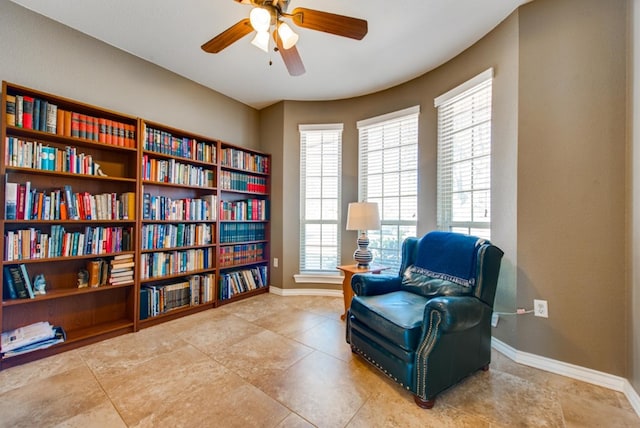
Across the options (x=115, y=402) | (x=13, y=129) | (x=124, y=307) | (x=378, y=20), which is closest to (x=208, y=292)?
(x=124, y=307)

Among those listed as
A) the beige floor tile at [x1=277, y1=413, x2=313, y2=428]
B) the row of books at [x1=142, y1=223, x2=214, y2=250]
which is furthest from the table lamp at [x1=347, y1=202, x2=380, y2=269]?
the row of books at [x1=142, y1=223, x2=214, y2=250]

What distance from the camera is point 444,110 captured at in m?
2.74

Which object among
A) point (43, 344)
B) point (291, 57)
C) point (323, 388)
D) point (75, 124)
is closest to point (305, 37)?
point (291, 57)

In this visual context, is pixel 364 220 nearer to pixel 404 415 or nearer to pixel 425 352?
pixel 425 352

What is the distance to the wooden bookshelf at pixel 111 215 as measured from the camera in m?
1.98

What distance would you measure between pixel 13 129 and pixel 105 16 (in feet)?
3.70

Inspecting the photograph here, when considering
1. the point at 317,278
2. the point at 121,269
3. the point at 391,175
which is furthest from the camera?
the point at 317,278

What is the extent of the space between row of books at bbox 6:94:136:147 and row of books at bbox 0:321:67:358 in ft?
4.96

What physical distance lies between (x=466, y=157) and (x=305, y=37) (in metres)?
1.85

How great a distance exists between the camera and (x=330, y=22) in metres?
1.56

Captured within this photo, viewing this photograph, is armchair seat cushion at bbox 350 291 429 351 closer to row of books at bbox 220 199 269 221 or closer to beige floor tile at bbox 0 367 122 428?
beige floor tile at bbox 0 367 122 428

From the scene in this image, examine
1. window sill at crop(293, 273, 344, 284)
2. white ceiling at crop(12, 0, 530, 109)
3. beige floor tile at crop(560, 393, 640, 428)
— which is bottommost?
beige floor tile at crop(560, 393, 640, 428)

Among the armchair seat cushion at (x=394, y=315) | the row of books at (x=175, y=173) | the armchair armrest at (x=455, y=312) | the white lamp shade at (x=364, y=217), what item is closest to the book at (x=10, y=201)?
the row of books at (x=175, y=173)

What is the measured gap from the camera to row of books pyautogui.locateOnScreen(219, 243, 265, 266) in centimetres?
328
